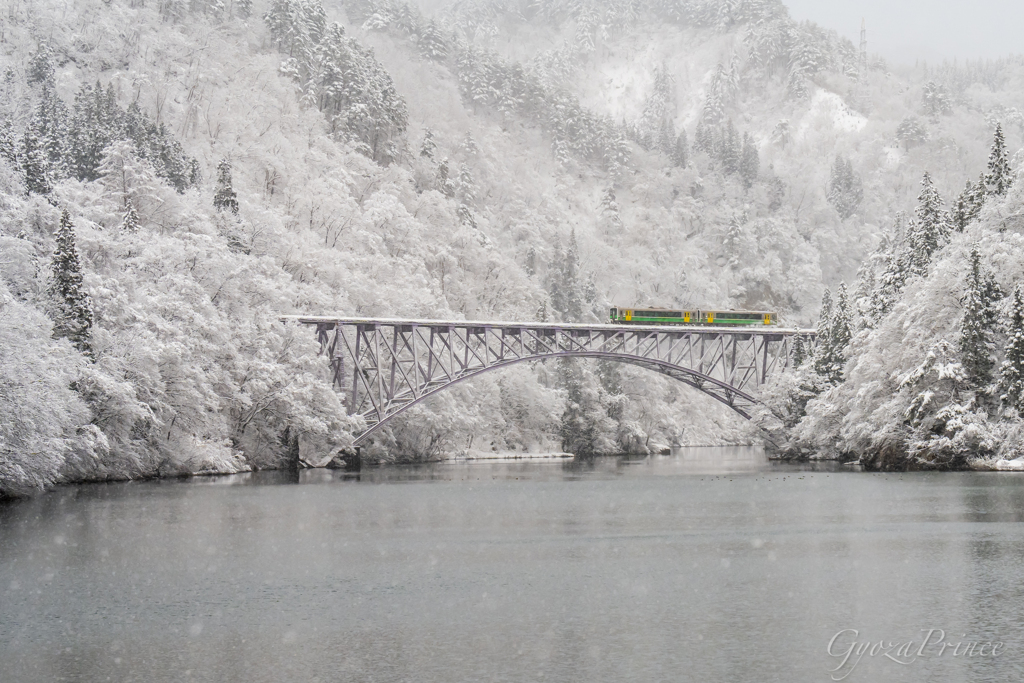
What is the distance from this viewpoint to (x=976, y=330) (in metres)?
46.3

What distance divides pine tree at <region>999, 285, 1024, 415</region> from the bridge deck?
24.7 m

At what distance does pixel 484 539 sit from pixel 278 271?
3659 cm

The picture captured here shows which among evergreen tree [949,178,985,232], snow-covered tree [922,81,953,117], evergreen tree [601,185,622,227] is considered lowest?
evergreen tree [601,185,622,227]

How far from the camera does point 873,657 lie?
1352 cm

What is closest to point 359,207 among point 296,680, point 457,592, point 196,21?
point 196,21

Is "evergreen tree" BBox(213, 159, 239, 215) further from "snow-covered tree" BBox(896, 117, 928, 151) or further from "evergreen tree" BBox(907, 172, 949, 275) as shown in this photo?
"snow-covered tree" BBox(896, 117, 928, 151)

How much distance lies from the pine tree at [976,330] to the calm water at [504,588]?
13.6 metres

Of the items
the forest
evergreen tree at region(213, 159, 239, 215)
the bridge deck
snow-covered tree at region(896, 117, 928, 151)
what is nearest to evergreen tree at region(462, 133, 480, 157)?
the forest

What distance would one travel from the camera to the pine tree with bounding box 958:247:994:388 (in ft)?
152

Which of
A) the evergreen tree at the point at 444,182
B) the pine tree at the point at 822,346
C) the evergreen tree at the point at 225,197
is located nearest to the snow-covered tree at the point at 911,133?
the evergreen tree at the point at 444,182

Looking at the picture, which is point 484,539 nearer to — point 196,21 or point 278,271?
point 278,271

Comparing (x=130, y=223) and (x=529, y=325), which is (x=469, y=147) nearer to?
(x=529, y=325)

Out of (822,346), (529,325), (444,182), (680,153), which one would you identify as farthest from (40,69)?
(680,153)

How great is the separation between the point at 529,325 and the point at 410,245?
21086 mm
